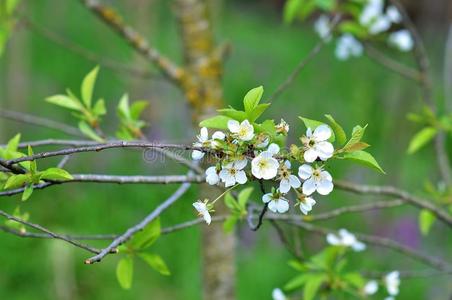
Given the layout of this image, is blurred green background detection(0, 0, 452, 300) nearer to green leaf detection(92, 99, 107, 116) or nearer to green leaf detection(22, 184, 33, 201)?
green leaf detection(92, 99, 107, 116)

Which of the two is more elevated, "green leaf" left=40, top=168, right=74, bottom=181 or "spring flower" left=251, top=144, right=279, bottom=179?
"green leaf" left=40, top=168, right=74, bottom=181

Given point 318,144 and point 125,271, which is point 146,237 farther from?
point 318,144

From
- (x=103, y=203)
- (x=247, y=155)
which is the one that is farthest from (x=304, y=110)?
(x=247, y=155)

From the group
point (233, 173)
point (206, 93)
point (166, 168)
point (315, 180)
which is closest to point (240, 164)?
point (233, 173)

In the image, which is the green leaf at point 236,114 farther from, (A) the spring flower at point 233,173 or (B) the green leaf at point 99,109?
(B) the green leaf at point 99,109

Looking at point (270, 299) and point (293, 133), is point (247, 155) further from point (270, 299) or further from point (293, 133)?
point (293, 133)

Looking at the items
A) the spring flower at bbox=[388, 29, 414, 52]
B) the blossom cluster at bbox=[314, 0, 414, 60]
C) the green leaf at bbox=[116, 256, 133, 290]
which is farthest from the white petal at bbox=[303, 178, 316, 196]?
the spring flower at bbox=[388, 29, 414, 52]
